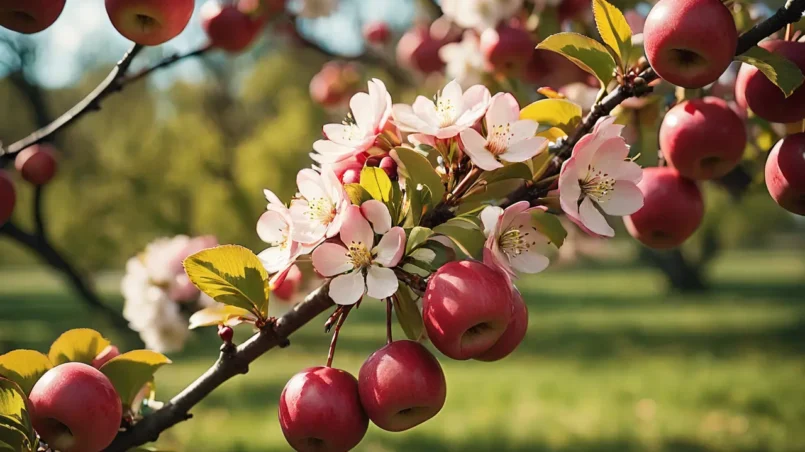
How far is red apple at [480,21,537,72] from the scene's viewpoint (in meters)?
1.95

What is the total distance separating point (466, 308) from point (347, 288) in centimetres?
13

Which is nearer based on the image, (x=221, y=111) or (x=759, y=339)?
(x=759, y=339)

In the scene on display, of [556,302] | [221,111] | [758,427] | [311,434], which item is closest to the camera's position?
[311,434]

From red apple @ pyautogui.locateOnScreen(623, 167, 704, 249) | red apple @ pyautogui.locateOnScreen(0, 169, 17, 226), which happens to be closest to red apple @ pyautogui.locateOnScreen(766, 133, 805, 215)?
red apple @ pyautogui.locateOnScreen(623, 167, 704, 249)

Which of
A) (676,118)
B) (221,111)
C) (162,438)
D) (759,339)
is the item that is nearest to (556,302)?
(759,339)

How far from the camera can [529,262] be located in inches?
32.6

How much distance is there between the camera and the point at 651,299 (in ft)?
43.2

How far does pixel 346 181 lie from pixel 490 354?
24 centimetres

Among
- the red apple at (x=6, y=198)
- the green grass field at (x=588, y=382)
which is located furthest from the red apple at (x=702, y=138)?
the green grass field at (x=588, y=382)

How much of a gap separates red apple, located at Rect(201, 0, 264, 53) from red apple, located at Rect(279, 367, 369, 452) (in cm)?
125

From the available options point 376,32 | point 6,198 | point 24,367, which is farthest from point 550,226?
point 376,32

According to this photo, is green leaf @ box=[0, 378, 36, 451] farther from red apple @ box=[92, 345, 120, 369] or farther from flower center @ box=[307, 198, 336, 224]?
flower center @ box=[307, 198, 336, 224]

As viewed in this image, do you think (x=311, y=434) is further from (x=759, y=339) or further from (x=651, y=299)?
(x=651, y=299)

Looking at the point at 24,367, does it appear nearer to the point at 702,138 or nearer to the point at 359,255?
Result: the point at 359,255
